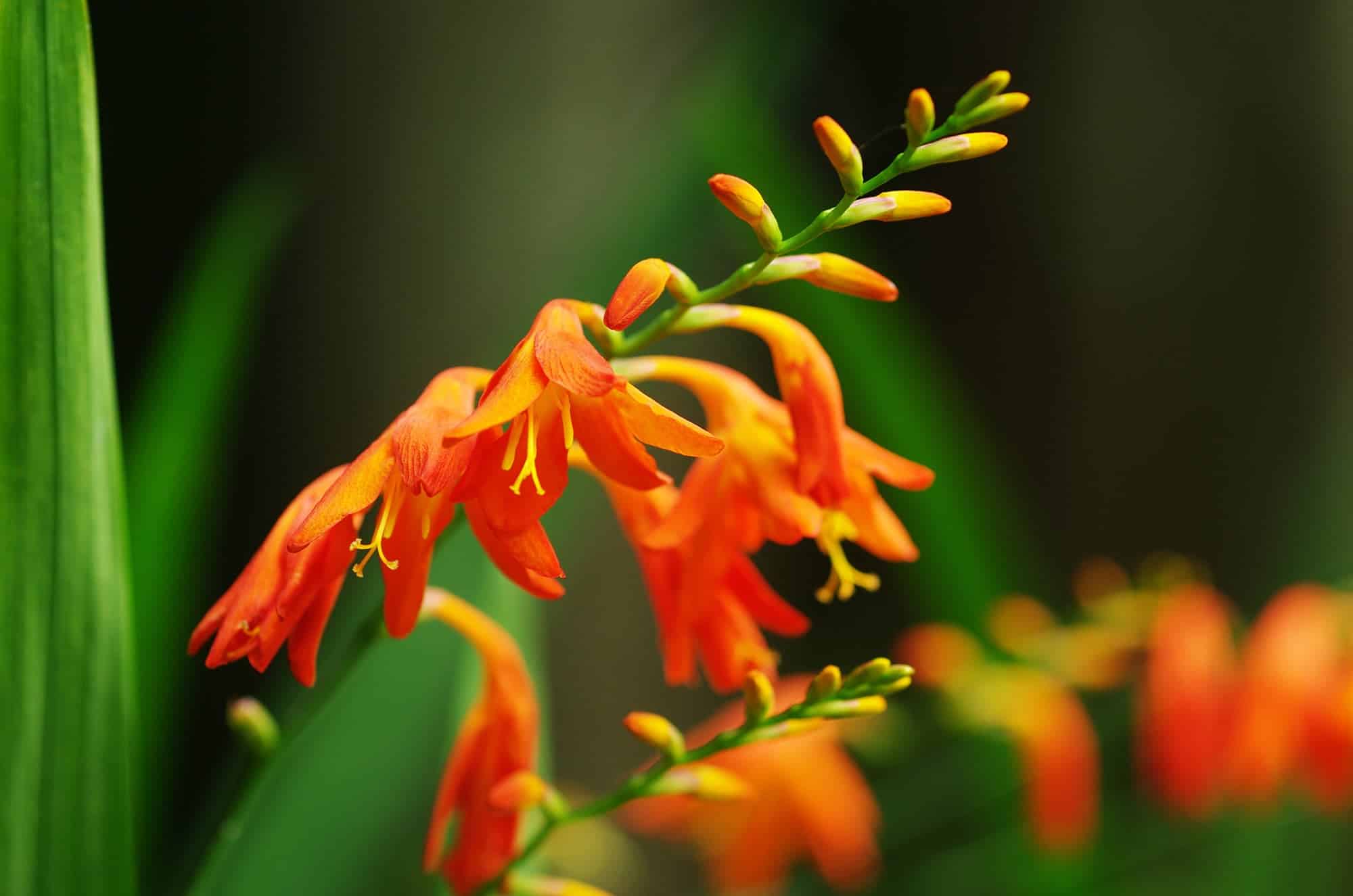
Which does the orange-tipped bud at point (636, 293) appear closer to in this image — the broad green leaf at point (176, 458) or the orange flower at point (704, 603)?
the orange flower at point (704, 603)

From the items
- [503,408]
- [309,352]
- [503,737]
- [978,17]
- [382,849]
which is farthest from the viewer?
[978,17]

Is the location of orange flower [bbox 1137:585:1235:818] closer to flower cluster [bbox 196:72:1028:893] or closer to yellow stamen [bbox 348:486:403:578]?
flower cluster [bbox 196:72:1028:893]

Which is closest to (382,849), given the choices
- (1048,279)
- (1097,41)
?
(1048,279)

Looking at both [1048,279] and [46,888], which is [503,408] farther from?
[1048,279]

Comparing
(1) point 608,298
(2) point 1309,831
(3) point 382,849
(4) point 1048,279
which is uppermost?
(1) point 608,298

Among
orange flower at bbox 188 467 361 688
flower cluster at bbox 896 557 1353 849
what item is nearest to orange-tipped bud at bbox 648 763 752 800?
orange flower at bbox 188 467 361 688
